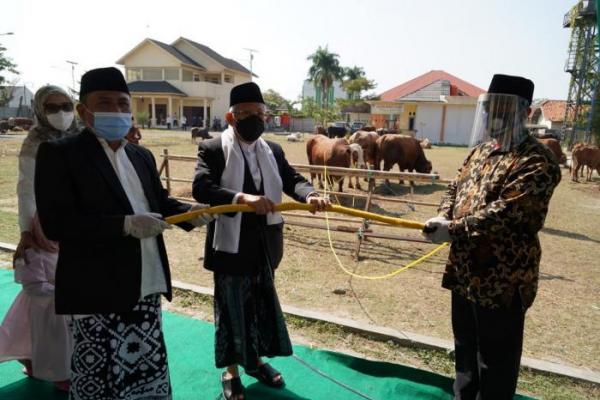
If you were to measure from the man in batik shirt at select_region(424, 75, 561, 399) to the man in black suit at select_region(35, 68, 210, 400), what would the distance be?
1470 millimetres

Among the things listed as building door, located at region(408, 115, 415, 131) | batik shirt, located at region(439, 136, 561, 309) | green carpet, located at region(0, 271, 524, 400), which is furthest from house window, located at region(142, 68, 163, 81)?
batik shirt, located at region(439, 136, 561, 309)

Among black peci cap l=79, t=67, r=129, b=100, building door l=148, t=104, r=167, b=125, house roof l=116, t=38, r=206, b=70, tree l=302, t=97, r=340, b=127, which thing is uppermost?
house roof l=116, t=38, r=206, b=70

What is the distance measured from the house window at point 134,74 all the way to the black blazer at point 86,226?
1696 inches

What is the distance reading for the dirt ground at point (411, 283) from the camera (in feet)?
12.3

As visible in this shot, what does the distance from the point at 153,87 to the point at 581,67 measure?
115 feet

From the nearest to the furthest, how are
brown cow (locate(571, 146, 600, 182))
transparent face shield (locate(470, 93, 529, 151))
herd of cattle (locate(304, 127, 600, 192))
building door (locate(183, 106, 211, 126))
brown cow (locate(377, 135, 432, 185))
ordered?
1. transparent face shield (locate(470, 93, 529, 151))
2. herd of cattle (locate(304, 127, 600, 192))
3. brown cow (locate(377, 135, 432, 185))
4. brown cow (locate(571, 146, 600, 182))
5. building door (locate(183, 106, 211, 126))

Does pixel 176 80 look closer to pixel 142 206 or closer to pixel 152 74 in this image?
pixel 152 74

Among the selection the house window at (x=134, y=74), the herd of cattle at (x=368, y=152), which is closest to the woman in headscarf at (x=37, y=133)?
the herd of cattle at (x=368, y=152)

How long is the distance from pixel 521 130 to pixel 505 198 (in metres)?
0.39

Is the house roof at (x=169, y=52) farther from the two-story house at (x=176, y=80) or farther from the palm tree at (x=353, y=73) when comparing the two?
the palm tree at (x=353, y=73)

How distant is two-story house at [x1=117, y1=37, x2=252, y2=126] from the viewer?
38.2 m

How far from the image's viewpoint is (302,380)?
2.94 m

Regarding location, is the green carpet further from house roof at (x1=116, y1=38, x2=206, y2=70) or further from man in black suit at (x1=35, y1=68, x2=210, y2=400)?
house roof at (x1=116, y1=38, x2=206, y2=70)

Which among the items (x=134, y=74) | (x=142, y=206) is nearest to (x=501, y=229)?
(x=142, y=206)
